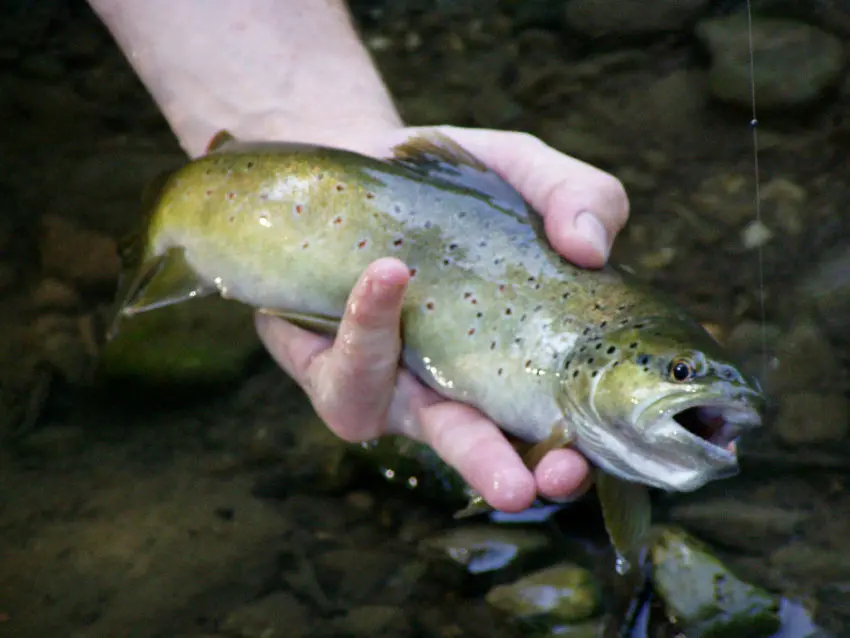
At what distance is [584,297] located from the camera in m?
1.90

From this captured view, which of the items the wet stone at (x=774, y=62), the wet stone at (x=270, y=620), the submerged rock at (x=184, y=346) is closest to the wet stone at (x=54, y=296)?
the submerged rock at (x=184, y=346)

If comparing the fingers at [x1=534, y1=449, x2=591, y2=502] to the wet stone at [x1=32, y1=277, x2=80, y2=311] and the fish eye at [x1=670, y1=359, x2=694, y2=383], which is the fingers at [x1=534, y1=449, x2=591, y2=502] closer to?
the fish eye at [x1=670, y1=359, x2=694, y2=383]

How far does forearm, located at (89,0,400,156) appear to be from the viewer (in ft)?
9.15

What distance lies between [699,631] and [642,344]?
103cm

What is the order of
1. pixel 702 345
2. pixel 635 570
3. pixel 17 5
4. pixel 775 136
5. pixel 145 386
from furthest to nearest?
pixel 17 5 → pixel 775 136 → pixel 145 386 → pixel 635 570 → pixel 702 345

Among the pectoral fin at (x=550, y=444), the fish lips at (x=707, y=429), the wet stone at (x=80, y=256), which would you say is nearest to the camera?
the fish lips at (x=707, y=429)

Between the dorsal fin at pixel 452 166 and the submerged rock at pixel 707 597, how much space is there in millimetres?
1092

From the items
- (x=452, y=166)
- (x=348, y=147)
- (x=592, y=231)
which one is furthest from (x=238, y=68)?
(x=592, y=231)

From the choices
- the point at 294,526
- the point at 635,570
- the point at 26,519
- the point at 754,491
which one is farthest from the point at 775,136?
the point at 26,519

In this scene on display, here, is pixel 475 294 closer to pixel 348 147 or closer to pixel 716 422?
pixel 716 422

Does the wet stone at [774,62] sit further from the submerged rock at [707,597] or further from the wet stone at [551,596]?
the wet stone at [551,596]

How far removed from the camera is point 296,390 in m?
3.15

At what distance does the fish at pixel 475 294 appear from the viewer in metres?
1.67

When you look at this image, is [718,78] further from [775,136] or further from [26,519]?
[26,519]
